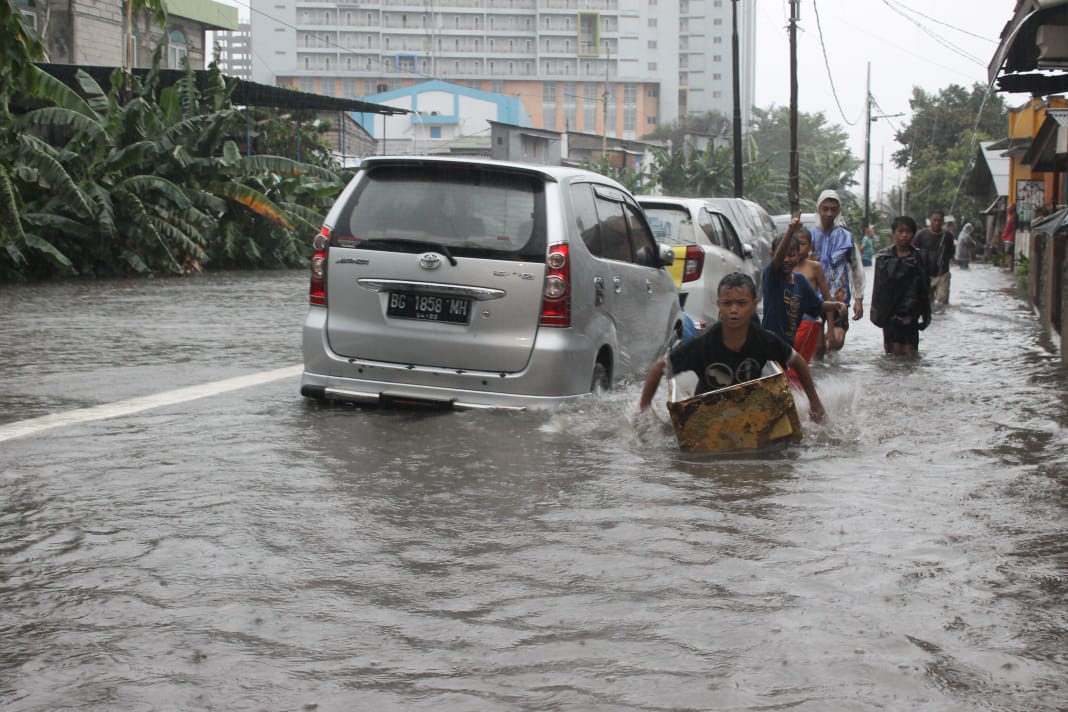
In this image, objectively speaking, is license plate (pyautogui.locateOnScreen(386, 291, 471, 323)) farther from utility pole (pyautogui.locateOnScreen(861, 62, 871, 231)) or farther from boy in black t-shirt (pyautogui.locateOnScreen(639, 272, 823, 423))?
utility pole (pyautogui.locateOnScreen(861, 62, 871, 231))

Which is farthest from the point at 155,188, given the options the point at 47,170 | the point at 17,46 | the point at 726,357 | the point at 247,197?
the point at 726,357

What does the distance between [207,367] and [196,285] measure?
38.7 feet

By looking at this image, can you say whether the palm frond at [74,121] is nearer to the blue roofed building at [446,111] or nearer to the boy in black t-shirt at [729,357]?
the boy in black t-shirt at [729,357]

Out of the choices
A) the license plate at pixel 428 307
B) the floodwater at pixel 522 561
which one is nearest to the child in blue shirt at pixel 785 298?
the floodwater at pixel 522 561

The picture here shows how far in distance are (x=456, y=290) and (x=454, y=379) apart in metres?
0.54

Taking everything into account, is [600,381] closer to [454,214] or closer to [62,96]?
[454,214]

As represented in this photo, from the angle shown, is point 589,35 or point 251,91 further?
point 589,35

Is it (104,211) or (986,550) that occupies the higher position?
(104,211)

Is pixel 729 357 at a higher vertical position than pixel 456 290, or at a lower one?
lower

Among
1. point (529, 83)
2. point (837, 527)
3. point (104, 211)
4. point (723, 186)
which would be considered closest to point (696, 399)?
point (837, 527)

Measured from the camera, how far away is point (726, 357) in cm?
746

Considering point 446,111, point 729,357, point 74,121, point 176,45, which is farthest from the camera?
point 446,111

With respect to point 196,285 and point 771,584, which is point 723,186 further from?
point 771,584

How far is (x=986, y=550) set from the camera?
17.5ft
